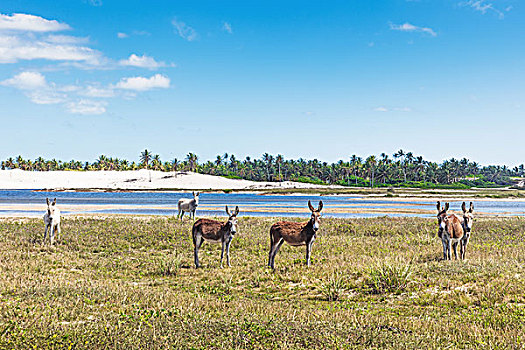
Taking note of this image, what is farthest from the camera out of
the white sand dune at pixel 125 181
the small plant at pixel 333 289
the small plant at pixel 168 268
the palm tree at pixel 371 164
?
the palm tree at pixel 371 164

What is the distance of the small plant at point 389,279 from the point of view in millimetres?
12625

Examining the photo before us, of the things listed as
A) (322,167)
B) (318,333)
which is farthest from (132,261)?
(322,167)

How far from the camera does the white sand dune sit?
155250 mm

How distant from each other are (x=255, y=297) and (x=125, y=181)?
6449 inches

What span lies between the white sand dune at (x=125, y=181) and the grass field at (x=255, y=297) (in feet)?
424

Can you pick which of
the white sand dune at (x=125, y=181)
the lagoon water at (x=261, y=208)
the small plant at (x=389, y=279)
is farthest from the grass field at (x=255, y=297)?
the white sand dune at (x=125, y=181)

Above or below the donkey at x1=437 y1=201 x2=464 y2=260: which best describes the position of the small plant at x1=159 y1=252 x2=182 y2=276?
below

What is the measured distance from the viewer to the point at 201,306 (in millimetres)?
10797

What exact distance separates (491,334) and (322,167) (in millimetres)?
186903

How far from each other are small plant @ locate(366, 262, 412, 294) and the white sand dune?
442 ft

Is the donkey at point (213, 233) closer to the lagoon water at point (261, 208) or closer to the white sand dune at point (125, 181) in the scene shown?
the lagoon water at point (261, 208)

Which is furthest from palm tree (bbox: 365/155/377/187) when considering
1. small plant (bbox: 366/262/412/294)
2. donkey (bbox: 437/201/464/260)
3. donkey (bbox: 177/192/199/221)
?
small plant (bbox: 366/262/412/294)

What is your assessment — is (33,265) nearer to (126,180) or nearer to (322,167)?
(126,180)

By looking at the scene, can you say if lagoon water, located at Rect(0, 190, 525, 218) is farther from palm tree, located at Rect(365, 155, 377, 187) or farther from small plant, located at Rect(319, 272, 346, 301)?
palm tree, located at Rect(365, 155, 377, 187)
